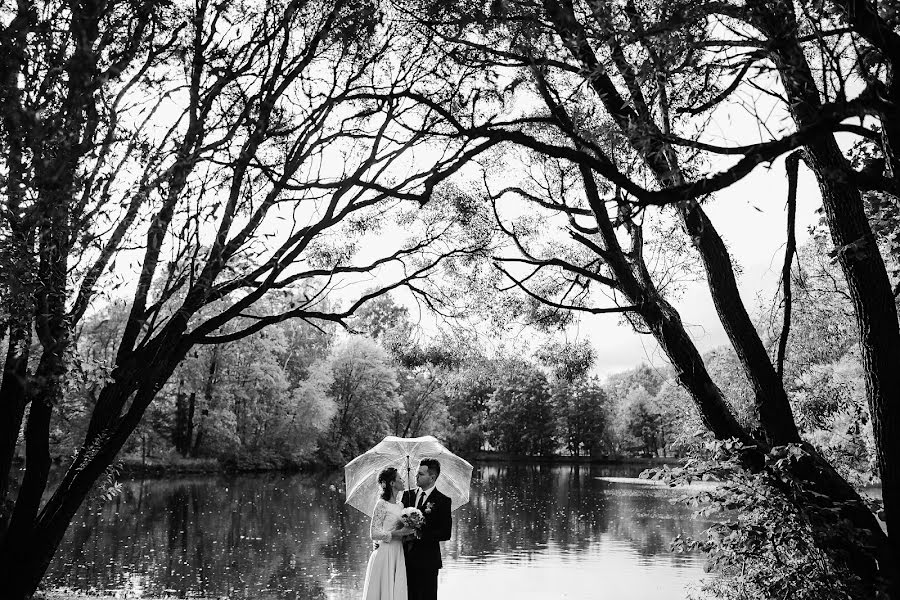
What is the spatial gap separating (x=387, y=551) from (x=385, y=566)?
13 cm

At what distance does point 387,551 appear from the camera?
6578 mm

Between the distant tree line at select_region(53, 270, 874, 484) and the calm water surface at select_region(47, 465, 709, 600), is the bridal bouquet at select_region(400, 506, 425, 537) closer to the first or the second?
the distant tree line at select_region(53, 270, 874, 484)

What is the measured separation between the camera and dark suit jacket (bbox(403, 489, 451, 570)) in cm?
649

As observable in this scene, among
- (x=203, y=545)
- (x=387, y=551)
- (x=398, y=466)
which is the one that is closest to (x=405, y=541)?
(x=387, y=551)

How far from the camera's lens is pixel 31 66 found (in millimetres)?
6297

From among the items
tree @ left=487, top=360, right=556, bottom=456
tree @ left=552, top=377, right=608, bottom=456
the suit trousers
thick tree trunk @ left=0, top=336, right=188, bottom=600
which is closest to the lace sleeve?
the suit trousers

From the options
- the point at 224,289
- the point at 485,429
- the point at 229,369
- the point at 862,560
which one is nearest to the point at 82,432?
the point at 229,369

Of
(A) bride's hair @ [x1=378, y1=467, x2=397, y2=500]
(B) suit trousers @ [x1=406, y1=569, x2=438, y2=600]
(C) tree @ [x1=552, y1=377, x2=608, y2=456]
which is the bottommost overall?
Result: (B) suit trousers @ [x1=406, y1=569, x2=438, y2=600]

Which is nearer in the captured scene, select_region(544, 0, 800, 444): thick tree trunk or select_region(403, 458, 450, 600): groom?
select_region(544, 0, 800, 444): thick tree trunk

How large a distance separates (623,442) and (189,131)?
312 feet

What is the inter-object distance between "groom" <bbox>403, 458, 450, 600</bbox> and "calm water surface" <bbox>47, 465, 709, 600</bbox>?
6.36m

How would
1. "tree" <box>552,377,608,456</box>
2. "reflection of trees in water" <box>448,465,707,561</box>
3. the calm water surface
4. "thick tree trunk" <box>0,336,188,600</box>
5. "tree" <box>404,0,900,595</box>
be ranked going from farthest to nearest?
1. "tree" <box>552,377,608,456</box>
2. "reflection of trees in water" <box>448,465,707,561</box>
3. the calm water surface
4. "thick tree trunk" <box>0,336,188,600</box>
5. "tree" <box>404,0,900,595</box>

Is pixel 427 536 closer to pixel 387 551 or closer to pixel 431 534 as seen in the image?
pixel 431 534

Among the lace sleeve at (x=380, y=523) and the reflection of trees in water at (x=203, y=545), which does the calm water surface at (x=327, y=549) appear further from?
the lace sleeve at (x=380, y=523)
